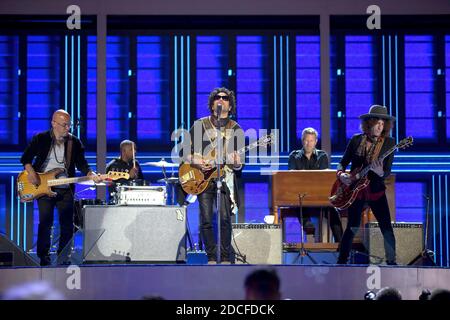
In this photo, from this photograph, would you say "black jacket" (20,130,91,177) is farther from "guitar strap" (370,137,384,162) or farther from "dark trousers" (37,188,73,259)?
"guitar strap" (370,137,384,162)

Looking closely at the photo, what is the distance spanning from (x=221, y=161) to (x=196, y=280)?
1350mm

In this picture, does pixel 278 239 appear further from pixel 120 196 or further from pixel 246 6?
pixel 246 6

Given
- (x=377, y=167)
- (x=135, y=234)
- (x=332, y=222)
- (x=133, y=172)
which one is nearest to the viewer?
(x=135, y=234)

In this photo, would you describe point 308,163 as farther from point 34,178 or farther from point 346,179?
point 34,178

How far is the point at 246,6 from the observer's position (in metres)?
13.1

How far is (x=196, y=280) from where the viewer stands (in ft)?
24.7

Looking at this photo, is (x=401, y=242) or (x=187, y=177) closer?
(x=187, y=177)

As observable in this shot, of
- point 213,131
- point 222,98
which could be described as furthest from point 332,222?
point 222,98

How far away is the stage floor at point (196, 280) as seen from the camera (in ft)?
24.5

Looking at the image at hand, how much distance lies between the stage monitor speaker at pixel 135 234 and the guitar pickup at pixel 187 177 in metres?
0.27

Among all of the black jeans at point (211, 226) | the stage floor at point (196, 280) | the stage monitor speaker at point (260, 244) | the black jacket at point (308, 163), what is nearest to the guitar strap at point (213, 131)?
the black jeans at point (211, 226)

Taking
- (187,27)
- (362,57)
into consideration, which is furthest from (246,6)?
(362,57)
